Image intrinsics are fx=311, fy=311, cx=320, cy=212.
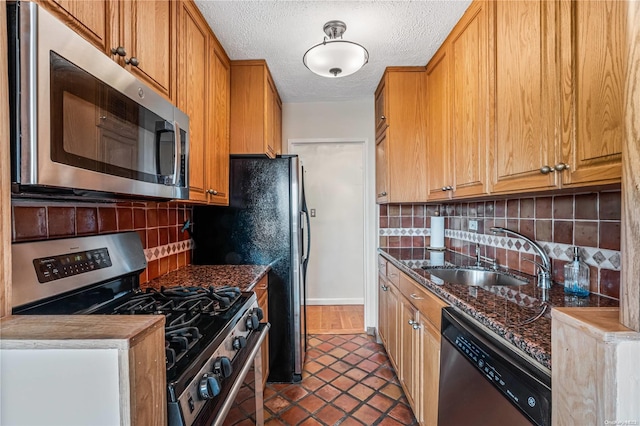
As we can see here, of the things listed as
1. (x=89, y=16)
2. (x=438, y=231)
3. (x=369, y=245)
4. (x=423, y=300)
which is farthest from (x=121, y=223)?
(x=438, y=231)

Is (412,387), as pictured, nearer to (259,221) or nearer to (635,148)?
(259,221)

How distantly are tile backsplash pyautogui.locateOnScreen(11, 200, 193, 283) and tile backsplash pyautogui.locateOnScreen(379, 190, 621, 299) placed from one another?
167 cm

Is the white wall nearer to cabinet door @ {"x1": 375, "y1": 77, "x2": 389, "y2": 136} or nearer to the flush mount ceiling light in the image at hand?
cabinet door @ {"x1": 375, "y1": 77, "x2": 389, "y2": 136}

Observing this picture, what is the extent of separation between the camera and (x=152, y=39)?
4.09 ft

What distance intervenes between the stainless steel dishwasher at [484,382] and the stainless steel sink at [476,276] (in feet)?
2.14

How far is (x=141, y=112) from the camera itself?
3.38ft

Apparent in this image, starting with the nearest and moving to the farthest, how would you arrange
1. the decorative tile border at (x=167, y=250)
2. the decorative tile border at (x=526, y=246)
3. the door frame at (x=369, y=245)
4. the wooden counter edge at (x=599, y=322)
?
the wooden counter edge at (x=599, y=322), the decorative tile border at (x=526, y=246), the decorative tile border at (x=167, y=250), the door frame at (x=369, y=245)

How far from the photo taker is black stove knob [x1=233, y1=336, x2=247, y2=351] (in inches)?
43.5

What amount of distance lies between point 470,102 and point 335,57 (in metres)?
0.78

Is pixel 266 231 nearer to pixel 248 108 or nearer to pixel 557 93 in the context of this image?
pixel 248 108

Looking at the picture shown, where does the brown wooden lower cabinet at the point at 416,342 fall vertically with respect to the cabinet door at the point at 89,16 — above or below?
below

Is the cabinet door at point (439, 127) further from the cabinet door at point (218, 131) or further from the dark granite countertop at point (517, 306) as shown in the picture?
the cabinet door at point (218, 131)

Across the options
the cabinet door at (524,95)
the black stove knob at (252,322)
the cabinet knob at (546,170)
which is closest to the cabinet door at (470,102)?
the cabinet door at (524,95)

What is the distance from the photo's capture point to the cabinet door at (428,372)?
1.42 meters
